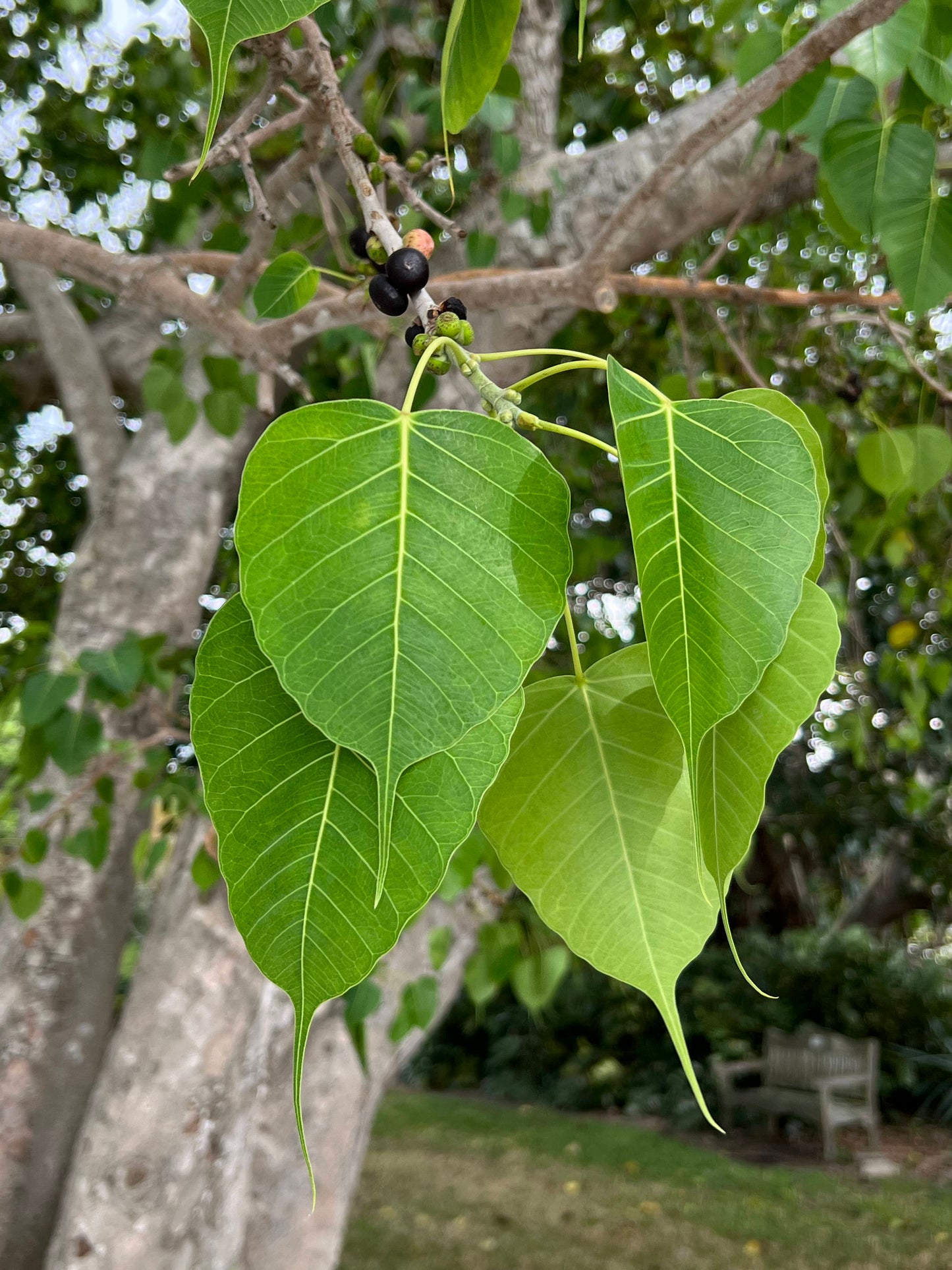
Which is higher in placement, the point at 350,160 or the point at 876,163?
the point at 876,163

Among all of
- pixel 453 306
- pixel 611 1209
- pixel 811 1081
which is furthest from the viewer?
pixel 811 1081

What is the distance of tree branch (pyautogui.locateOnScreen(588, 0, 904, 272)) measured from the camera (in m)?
0.81

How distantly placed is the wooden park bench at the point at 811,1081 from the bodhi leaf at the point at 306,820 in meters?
6.01

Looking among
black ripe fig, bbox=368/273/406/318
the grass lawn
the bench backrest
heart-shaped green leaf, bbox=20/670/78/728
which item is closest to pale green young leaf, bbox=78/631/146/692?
heart-shaped green leaf, bbox=20/670/78/728

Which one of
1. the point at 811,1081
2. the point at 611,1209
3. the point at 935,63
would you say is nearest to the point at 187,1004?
the point at 935,63

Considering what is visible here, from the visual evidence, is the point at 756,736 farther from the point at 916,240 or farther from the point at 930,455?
the point at 930,455

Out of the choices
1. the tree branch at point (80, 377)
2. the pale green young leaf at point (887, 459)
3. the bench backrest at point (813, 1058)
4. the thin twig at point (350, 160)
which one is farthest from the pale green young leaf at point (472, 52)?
the bench backrest at point (813, 1058)

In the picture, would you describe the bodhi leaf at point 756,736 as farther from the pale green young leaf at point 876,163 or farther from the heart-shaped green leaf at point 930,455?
the heart-shaped green leaf at point 930,455

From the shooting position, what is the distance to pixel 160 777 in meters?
1.91

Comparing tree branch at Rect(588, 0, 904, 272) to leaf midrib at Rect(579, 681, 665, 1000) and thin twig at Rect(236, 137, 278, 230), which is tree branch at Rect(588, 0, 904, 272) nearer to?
thin twig at Rect(236, 137, 278, 230)

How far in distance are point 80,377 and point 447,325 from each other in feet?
7.43

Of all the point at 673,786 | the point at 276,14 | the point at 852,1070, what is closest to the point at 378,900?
the point at 673,786

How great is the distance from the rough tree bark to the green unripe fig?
1.33 meters

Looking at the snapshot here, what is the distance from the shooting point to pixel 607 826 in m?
0.47
